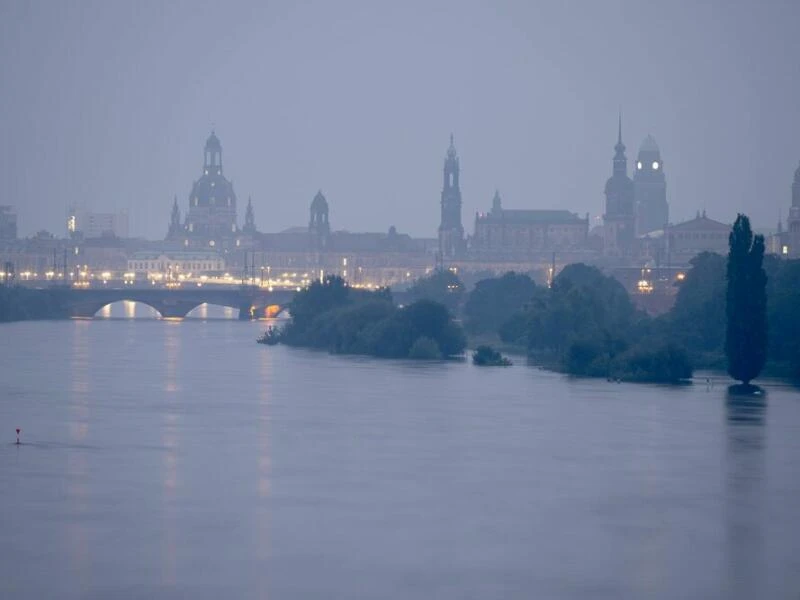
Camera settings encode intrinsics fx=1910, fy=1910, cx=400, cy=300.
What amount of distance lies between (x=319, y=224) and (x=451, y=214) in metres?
16.0

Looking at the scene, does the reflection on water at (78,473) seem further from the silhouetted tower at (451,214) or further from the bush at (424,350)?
the silhouetted tower at (451,214)

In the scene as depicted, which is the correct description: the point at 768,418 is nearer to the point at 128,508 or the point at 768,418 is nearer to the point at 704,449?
the point at 704,449

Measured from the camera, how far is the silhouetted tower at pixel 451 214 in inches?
7156

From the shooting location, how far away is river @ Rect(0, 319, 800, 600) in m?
24.6

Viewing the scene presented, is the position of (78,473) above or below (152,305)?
below

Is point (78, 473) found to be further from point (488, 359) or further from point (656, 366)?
point (488, 359)

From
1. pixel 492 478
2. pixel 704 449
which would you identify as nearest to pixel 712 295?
pixel 704 449

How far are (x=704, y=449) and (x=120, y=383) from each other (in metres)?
19.3

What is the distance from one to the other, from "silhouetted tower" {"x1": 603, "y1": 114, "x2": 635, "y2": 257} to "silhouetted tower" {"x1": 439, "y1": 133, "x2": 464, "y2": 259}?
1418 cm

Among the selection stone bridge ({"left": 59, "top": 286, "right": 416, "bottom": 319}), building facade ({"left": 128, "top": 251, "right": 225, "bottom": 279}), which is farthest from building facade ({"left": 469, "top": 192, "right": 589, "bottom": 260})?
stone bridge ({"left": 59, "top": 286, "right": 416, "bottom": 319})

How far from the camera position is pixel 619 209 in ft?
611

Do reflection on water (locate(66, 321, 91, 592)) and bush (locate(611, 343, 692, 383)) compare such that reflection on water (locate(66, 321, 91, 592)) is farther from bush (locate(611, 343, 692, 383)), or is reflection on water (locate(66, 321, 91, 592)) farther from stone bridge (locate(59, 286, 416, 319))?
A: stone bridge (locate(59, 286, 416, 319))

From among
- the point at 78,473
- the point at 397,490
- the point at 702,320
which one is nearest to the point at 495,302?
the point at 702,320

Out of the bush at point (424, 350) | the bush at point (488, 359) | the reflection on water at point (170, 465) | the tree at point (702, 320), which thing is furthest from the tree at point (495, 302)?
the reflection on water at point (170, 465)
